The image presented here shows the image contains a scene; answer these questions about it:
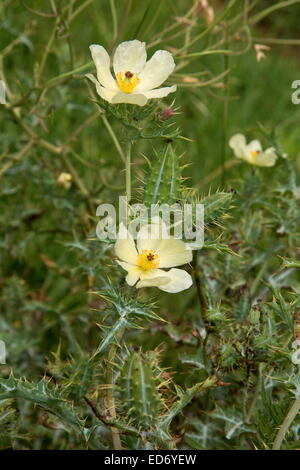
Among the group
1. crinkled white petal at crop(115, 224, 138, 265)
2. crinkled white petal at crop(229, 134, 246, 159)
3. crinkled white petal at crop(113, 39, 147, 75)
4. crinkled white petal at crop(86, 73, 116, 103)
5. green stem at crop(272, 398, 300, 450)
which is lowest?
green stem at crop(272, 398, 300, 450)

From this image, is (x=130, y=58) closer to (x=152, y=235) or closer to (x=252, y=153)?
(x=152, y=235)

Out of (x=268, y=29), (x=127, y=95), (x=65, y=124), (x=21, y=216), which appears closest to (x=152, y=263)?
(x=127, y=95)

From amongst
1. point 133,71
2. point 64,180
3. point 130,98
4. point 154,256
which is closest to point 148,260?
point 154,256

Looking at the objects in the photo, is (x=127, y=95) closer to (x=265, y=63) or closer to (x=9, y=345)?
(x=9, y=345)

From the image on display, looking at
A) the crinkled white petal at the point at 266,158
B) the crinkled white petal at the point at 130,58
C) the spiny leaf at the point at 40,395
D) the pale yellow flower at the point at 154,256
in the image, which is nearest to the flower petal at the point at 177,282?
the pale yellow flower at the point at 154,256

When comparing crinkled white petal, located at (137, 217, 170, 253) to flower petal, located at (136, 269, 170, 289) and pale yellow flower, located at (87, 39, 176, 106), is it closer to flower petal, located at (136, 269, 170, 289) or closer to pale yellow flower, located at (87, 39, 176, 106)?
flower petal, located at (136, 269, 170, 289)

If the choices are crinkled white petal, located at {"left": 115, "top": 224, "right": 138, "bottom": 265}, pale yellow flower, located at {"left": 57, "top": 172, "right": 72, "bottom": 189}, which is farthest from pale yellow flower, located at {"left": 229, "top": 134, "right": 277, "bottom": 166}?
crinkled white petal, located at {"left": 115, "top": 224, "right": 138, "bottom": 265}

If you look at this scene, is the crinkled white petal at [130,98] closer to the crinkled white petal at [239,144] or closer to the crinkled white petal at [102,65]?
the crinkled white petal at [102,65]
